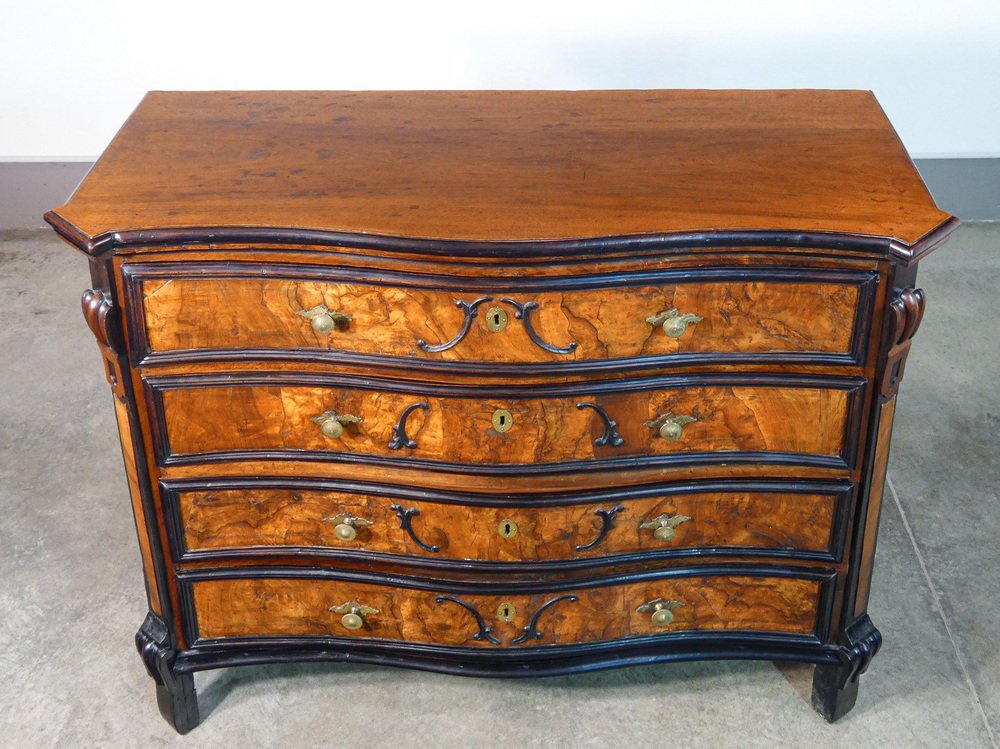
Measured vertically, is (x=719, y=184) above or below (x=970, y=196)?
above

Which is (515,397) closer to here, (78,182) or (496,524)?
(496,524)

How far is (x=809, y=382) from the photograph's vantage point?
2250mm

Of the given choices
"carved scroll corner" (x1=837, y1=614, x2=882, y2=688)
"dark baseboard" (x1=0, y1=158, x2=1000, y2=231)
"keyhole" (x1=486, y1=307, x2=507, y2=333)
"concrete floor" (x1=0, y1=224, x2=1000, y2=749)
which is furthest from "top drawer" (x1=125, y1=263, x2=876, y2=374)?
"dark baseboard" (x1=0, y1=158, x2=1000, y2=231)

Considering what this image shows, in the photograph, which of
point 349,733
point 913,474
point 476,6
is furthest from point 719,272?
point 476,6

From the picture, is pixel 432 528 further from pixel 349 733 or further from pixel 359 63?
pixel 359 63

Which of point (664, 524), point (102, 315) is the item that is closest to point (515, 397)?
point (664, 524)

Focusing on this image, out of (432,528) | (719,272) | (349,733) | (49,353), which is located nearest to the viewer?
(719,272)

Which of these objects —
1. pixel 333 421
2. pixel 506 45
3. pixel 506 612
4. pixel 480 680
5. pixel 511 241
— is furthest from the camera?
pixel 506 45

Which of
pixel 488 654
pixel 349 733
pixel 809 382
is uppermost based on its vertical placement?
pixel 809 382

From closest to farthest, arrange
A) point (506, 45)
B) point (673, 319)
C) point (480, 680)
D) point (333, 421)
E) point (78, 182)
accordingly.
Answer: point (673, 319), point (333, 421), point (480, 680), point (506, 45), point (78, 182)

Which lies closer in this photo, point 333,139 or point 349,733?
point 333,139

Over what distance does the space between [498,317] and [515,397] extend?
160 millimetres

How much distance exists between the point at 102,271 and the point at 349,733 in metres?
1.08

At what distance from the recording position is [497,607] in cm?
248
